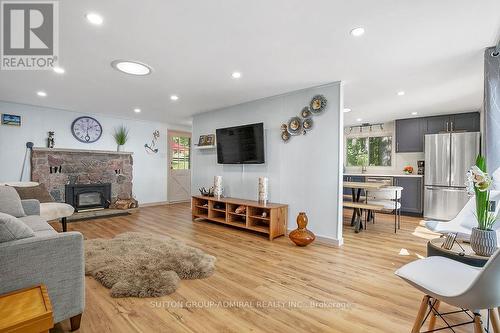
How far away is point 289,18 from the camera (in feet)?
6.42

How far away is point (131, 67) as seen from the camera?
298cm

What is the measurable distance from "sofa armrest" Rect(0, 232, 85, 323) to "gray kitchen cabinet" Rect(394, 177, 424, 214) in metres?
6.20

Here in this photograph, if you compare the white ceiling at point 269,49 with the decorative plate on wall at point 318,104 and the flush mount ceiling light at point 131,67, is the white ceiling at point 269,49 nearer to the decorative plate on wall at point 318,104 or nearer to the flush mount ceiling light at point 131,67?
the flush mount ceiling light at point 131,67

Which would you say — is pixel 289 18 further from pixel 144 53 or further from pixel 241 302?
pixel 241 302

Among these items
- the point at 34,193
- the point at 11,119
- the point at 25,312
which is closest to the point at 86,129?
the point at 11,119

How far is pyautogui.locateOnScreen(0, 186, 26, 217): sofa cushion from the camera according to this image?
2701 millimetres

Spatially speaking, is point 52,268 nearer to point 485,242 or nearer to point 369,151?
point 485,242

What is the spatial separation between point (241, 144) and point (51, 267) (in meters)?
3.36

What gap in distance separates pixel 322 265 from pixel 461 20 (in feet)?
8.49

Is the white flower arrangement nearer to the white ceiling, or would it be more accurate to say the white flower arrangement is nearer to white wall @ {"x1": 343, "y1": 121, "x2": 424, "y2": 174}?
the white ceiling

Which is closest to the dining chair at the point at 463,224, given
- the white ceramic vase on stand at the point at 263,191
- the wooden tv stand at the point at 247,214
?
the wooden tv stand at the point at 247,214

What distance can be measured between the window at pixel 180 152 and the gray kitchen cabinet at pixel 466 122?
6.84 metres

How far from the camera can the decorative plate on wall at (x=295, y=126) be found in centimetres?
380
